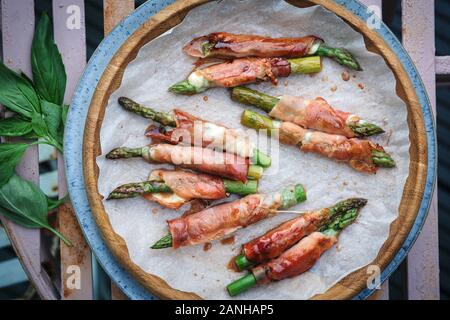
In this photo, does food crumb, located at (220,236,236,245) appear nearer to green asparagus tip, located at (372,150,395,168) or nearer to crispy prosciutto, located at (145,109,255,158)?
crispy prosciutto, located at (145,109,255,158)

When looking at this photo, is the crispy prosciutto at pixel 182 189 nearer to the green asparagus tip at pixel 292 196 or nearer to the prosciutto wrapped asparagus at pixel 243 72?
the green asparagus tip at pixel 292 196

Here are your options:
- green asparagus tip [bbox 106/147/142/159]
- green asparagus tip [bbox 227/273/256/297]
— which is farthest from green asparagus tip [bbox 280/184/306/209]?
green asparagus tip [bbox 106/147/142/159]

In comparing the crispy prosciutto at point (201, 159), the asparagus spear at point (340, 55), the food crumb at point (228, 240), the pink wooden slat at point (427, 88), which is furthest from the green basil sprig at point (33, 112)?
the pink wooden slat at point (427, 88)

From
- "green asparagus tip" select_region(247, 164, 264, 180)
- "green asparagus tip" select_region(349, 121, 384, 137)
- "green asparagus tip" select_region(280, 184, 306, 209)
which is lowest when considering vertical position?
"green asparagus tip" select_region(280, 184, 306, 209)

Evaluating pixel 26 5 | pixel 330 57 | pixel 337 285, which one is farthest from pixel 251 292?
pixel 26 5

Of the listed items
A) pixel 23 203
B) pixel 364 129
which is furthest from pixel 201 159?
pixel 23 203

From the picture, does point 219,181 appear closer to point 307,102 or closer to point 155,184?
point 155,184
